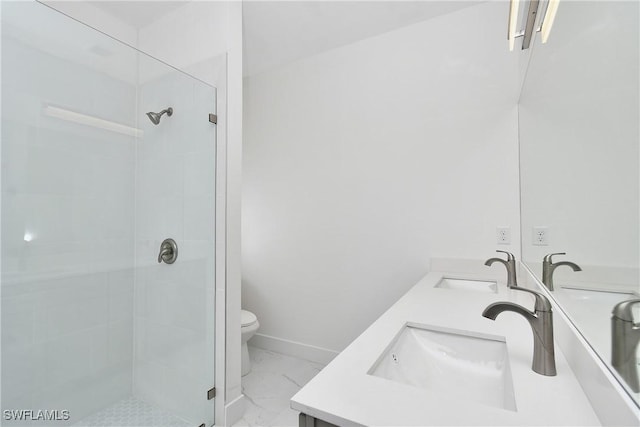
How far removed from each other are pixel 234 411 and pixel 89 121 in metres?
1.68

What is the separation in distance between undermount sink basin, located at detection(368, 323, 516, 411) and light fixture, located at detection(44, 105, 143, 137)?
5.61 feet

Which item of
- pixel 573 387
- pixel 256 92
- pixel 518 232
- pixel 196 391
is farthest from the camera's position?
pixel 256 92

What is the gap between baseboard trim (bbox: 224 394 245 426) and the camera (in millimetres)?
1627

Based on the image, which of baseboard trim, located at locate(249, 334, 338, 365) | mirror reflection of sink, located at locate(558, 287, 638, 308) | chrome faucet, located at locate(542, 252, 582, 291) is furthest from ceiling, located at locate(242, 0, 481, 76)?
baseboard trim, located at locate(249, 334, 338, 365)

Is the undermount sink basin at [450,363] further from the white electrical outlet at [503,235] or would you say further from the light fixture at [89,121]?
the light fixture at [89,121]

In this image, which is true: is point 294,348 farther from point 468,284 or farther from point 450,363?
point 450,363

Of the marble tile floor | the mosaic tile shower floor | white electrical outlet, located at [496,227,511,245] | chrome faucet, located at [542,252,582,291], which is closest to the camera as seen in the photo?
chrome faucet, located at [542,252,582,291]

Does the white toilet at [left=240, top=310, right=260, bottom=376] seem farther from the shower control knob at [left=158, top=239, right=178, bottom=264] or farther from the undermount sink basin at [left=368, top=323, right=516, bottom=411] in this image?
the undermount sink basin at [left=368, top=323, right=516, bottom=411]

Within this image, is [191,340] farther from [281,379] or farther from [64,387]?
[281,379]

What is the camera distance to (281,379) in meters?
2.15

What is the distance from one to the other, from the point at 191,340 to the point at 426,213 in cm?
160

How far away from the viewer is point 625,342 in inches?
19.8

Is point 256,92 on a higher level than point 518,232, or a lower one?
higher

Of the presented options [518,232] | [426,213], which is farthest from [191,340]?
[518,232]
